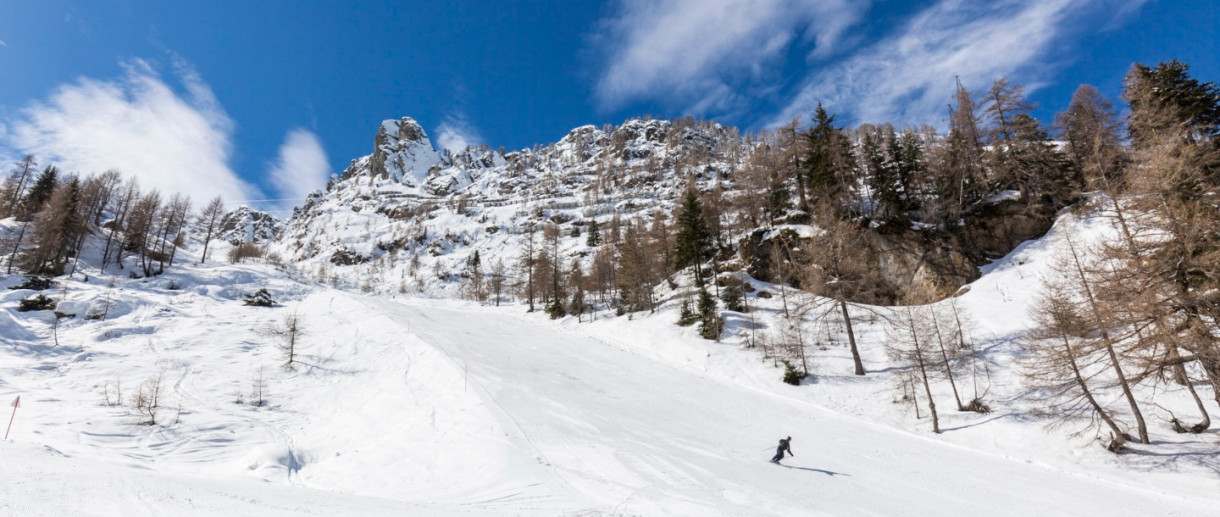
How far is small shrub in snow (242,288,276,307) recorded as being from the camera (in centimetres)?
4381

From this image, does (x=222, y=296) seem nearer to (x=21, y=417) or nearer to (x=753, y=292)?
(x=21, y=417)

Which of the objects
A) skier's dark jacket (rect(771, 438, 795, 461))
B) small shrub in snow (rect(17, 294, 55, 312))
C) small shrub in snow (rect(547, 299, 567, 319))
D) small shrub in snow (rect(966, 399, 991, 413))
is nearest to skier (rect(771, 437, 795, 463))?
skier's dark jacket (rect(771, 438, 795, 461))

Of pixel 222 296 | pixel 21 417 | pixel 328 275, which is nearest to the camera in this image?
pixel 21 417

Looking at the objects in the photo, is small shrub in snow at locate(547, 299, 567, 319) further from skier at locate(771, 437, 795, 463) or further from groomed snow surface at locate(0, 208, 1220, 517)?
skier at locate(771, 437, 795, 463)

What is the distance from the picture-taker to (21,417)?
1529cm

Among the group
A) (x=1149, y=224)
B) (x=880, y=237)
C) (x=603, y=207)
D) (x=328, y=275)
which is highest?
(x=603, y=207)

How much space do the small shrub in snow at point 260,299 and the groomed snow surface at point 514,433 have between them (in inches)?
347

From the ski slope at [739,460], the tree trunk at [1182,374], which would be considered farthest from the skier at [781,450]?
the tree trunk at [1182,374]

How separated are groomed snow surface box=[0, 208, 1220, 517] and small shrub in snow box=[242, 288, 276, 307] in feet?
28.9

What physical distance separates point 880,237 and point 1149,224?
30.6 meters

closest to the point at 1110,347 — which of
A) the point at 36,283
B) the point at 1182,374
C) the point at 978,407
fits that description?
the point at 1182,374

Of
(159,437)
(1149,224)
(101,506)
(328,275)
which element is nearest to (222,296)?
(159,437)

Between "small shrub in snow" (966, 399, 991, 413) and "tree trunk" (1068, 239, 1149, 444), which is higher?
"tree trunk" (1068, 239, 1149, 444)

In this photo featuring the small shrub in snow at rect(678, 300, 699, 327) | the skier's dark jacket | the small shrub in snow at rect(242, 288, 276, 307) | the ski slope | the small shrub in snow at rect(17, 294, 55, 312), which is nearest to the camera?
the ski slope
